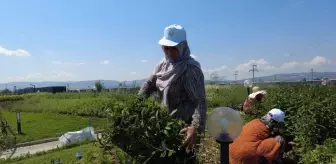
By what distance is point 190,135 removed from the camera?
2.26m

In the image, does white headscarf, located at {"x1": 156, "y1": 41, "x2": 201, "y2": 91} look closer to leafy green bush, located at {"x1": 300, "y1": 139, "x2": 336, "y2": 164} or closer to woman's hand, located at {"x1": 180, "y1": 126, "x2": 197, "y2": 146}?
woman's hand, located at {"x1": 180, "y1": 126, "x2": 197, "y2": 146}

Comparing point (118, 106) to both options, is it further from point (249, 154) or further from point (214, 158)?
point (249, 154)

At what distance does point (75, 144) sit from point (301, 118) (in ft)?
19.0

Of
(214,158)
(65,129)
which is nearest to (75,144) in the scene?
(65,129)

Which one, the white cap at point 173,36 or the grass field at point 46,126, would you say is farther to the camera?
the grass field at point 46,126

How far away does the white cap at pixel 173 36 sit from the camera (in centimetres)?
258

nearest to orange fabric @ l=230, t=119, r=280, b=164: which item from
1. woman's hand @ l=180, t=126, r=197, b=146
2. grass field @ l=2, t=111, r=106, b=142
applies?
woman's hand @ l=180, t=126, r=197, b=146

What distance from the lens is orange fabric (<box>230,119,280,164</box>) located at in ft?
14.1

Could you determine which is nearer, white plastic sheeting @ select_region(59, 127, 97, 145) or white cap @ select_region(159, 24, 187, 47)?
white cap @ select_region(159, 24, 187, 47)

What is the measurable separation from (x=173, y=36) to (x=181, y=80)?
33cm

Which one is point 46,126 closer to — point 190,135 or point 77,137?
point 77,137

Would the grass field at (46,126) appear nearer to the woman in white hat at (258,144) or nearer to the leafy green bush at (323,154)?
the woman in white hat at (258,144)

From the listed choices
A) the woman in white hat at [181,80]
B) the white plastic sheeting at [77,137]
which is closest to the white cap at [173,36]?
the woman in white hat at [181,80]

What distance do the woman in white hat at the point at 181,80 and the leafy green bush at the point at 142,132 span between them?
0.24 meters
